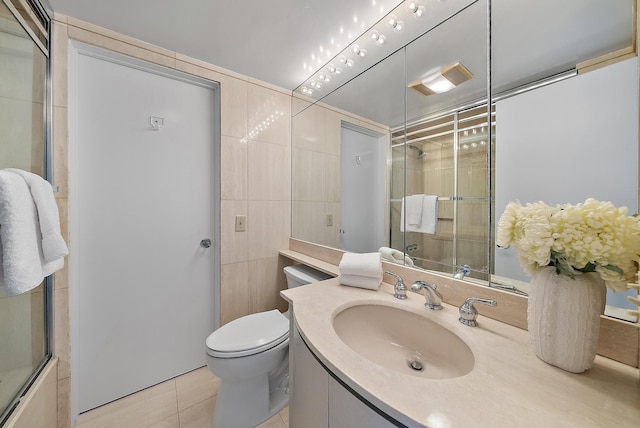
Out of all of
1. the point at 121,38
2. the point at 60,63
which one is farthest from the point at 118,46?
the point at 60,63

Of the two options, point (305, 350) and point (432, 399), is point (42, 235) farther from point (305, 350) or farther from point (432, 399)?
point (432, 399)

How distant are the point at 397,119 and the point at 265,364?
143cm

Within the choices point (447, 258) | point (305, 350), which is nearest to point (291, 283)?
point (305, 350)

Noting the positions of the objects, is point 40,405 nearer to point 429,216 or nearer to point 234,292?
point 234,292

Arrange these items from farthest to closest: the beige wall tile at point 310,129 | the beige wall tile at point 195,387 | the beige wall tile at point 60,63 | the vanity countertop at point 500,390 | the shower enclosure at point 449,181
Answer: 1. the beige wall tile at point 310,129
2. the beige wall tile at point 195,387
3. the beige wall tile at point 60,63
4. the shower enclosure at point 449,181
5. the vanity countertop at point 500,390

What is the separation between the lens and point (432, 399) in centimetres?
43

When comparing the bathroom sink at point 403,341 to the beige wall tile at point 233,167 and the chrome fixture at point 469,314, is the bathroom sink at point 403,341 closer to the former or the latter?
the chrome fixture at point 469,314

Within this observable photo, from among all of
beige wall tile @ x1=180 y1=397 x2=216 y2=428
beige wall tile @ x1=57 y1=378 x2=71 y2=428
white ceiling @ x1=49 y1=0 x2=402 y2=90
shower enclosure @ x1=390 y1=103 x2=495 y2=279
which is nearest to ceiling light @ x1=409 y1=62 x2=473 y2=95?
shower enclosure @ x1=390 y1=103 x2=495 y2=279

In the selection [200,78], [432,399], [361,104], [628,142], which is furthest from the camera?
[200,78]

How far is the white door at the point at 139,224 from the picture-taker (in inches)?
50.1

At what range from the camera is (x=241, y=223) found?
5.47ft

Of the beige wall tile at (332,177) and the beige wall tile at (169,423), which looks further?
the beige wall tile at (332,177)

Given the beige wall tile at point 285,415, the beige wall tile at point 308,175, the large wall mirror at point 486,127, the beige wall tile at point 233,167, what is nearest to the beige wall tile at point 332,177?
the beige wall tile at point 308,175

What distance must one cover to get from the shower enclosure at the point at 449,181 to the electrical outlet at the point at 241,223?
1106 millimetres
